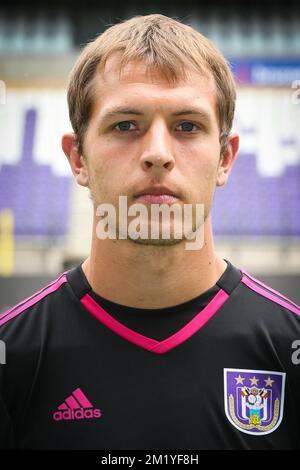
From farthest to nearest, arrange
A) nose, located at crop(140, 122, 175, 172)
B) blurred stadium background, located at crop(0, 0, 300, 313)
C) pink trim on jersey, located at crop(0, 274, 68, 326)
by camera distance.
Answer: blurred stadium background, located at crop(0, 0, 300, 313) → pink trim on jersey, located at crop(0, 274, 68, 326) → nose, located at crop(140, 122, 175, 172)

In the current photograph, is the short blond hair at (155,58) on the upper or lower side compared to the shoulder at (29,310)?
upper

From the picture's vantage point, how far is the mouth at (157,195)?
3.51 ft

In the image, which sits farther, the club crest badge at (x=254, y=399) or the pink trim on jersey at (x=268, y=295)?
the pink trim on jersey at (x=268, y=295)

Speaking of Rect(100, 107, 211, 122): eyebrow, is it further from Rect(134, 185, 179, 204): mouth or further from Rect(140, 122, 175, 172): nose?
Rect(134, 185, 179, 204): mouth

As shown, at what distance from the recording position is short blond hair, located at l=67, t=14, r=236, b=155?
114cm

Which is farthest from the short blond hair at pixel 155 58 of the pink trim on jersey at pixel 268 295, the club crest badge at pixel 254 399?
the club crest badge at pixel 254 399

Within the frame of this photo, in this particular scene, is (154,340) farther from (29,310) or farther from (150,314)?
(29,310)

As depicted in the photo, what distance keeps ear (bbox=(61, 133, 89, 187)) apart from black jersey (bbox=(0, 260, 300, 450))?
0.31 m

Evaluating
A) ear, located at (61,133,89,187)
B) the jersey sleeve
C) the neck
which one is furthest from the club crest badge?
ear, located at (61,133,89,187)

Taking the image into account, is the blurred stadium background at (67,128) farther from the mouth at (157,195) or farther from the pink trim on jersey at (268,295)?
the mouth at (157,195)

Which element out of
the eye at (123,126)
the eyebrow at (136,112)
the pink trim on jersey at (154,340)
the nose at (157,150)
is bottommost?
the pink trim on jersey at (154,340)

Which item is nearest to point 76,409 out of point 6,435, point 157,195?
point 6,435

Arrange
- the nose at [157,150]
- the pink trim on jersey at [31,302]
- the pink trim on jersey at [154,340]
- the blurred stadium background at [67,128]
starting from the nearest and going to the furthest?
the nose at [157,150] < the pink trim on jersey at [154,340] < the pink trim on jersey at [31,302] < the blurred stadium background at [67,128]

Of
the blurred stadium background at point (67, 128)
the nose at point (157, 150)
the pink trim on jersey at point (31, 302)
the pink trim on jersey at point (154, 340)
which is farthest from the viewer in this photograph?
the blurred stadium background at point (67, 128)
